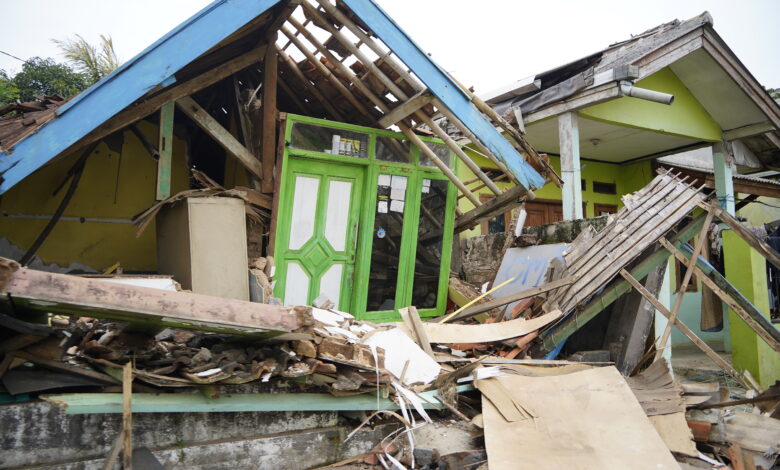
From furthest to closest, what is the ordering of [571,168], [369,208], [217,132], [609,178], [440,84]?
[609,178] → [571,168] → [369,208] → [217,132] → [440,84]

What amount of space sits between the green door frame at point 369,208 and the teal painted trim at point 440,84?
4.01 ft

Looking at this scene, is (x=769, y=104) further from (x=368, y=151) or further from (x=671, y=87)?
(x=368, y=151)

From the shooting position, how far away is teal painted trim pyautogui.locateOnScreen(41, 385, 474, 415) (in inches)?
108

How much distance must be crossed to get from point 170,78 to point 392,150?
113 inches

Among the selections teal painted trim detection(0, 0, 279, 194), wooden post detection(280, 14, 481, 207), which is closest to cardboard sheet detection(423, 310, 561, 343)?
wooden post detection(280, 14, 481, 207)

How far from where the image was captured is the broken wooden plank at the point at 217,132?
5230 millimetres

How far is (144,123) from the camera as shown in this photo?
6.59 m

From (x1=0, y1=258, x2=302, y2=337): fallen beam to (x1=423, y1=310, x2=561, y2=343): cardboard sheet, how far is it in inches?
83.5

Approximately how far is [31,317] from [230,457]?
1456 mm

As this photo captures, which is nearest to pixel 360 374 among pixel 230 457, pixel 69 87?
pixel 230 457

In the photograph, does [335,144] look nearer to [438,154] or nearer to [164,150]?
[438,154]

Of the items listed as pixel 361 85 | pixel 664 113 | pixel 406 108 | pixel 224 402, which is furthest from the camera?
pixel 664 113

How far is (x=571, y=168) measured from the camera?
777 centimetres

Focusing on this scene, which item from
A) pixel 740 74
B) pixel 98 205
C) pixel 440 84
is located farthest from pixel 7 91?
pixel 740 74
